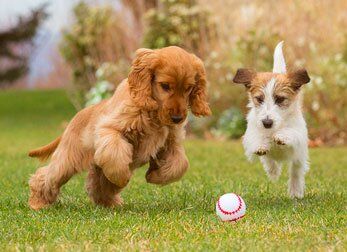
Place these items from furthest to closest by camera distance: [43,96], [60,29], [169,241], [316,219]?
[43,96] → [60,29] → [316,219] → [169,241]

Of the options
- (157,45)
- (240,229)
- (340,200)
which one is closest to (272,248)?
(240,229)

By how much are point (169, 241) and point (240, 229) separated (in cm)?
54

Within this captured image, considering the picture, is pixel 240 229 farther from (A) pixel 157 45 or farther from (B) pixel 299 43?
(A) pixel 157 45

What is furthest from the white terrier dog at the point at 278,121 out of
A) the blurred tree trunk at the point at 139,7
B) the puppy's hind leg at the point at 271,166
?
the blurred tree trunk at the point at 139,7

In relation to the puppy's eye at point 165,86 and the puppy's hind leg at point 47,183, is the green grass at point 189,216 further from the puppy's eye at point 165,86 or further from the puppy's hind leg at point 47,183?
the puppy's eye at point 165,86

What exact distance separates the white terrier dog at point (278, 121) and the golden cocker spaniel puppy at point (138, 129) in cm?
73

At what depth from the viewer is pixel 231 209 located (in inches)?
201

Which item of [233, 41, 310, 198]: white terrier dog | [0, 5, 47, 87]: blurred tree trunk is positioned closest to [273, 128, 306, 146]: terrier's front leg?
[233, 41, 310, 198]: white terrier dog

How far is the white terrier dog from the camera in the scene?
610cm

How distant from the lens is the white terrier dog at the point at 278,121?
6102 mm

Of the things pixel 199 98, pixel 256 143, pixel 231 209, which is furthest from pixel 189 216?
pixel 256 143

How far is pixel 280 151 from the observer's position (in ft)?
20.7

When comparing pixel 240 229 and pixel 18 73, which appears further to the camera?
pixel 18 73

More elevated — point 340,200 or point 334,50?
point 340,200
